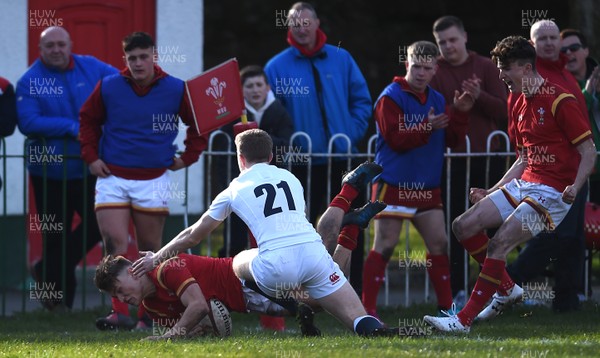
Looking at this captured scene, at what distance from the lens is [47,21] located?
14117mm

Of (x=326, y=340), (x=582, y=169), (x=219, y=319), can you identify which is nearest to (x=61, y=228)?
(x=219, y=319)

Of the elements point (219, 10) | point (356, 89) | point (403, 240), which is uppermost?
point (219, 10)

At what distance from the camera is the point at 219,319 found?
9.55 meters

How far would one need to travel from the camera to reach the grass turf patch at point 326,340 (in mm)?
8164

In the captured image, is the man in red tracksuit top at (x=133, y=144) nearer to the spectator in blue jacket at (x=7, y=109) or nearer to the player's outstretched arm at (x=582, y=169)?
the spectator in blue jacket at (x=7, y=109)

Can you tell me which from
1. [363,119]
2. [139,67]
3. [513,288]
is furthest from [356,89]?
[513,288]

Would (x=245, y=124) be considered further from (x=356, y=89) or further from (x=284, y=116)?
(x=356, y=89)

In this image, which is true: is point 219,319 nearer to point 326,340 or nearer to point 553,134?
point 326,340

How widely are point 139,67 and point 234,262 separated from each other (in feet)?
7.09

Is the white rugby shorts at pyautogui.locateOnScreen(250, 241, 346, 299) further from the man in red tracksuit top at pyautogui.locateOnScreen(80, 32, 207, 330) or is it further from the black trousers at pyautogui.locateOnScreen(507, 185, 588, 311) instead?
the black trousers at pyautogui.locateOnScreen(507, 185, 588, 311)

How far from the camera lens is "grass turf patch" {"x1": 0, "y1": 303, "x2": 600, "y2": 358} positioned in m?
8.16

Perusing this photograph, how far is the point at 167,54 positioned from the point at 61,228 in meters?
2.82

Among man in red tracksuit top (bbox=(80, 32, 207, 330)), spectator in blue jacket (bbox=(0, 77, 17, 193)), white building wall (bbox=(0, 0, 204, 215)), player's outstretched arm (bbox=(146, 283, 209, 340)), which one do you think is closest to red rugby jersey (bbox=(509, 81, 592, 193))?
player's outstretched arm (bbox=(146, 283, 209, 340))

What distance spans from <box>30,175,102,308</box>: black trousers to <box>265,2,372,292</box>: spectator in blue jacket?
1.93 m
